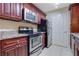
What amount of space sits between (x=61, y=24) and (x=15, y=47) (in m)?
1.04

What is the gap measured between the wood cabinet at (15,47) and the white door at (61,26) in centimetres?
69

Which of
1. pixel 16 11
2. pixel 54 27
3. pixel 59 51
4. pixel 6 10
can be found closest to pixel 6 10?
pixel 6 10

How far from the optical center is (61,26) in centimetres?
257

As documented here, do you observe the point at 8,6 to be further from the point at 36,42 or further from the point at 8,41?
the point at 36,42

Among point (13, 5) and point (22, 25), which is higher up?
point (13, 5)

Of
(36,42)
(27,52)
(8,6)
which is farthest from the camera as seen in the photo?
(36,42)

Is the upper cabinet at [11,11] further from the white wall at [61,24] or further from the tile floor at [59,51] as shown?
the tile floor at [59,51]

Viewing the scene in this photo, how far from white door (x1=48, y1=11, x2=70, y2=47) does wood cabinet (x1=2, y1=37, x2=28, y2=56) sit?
691 millimetres

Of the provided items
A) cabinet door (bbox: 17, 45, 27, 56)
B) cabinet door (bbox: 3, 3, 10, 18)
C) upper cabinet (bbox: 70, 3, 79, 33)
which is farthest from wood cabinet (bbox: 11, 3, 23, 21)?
upper cabinet (bbox: 70, 3, 79, 33)

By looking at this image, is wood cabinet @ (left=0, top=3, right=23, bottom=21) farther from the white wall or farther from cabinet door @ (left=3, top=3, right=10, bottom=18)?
the white wall

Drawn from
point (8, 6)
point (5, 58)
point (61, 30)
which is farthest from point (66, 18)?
point (5, 58)

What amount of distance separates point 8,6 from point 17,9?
0.40 m

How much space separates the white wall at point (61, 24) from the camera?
2561 mm

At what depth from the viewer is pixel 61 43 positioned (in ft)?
8.98
